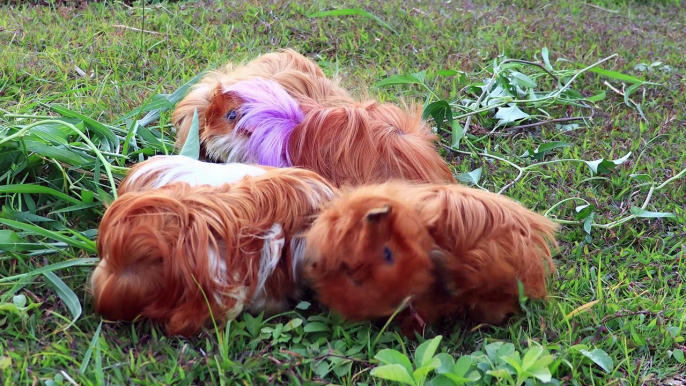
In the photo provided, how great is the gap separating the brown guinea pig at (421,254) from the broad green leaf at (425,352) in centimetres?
7

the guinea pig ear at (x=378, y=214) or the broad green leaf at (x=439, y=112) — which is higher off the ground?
the guinea pig ear at (x=378, y=214)

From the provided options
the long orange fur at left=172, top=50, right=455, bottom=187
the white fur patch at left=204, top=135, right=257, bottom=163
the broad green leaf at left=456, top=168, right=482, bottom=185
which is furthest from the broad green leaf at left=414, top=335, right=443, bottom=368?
the broad green leaf at left=456, top=168, right=482, bottom=185

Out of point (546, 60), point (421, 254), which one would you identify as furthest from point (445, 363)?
point (546, 60)

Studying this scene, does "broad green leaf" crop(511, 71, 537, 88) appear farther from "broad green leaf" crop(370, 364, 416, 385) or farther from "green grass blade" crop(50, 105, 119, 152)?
"broad green leaf" crop(370, 364, 416, 385)

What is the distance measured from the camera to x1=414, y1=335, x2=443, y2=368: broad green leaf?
176 centimetres

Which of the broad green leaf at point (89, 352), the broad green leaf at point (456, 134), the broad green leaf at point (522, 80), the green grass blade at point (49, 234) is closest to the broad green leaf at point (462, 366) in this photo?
the broad green leaf at point (89, 352)

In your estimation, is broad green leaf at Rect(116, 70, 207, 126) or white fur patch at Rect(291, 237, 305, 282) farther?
broad green leaf at Rect(116, 70, 207, 126)

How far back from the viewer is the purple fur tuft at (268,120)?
8.23 feet

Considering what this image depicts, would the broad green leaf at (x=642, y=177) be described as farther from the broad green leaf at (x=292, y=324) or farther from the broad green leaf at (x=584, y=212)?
the broad green leaf at (x=292, y=324)

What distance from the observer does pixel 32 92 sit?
3.50 meters

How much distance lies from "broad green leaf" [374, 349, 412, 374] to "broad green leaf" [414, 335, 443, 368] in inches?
1.3

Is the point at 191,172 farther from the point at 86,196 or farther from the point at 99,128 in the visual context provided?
the point at 99,128

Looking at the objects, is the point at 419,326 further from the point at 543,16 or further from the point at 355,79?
the point at 543,16

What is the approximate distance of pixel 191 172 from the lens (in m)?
2.25
